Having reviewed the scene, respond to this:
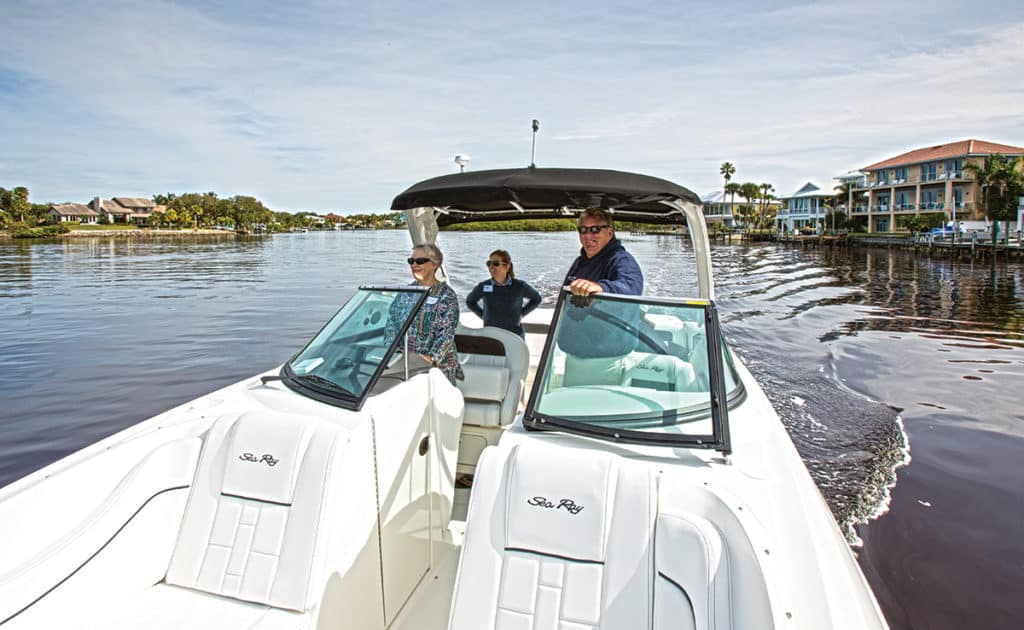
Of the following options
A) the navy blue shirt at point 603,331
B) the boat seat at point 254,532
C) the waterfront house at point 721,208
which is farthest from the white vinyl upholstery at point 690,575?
the waterfront house at point 721,208

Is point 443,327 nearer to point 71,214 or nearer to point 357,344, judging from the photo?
point 357,344

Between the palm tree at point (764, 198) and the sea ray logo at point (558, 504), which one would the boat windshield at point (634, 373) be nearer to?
the sea ray logo at point (558, 504)

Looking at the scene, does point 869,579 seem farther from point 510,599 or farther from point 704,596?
point 510,599

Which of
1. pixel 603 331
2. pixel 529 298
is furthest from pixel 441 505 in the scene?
pixel 529 298

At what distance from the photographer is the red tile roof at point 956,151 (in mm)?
54162

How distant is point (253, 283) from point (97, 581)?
21897 mm

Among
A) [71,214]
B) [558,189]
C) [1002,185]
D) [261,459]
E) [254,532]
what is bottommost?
[254,532]

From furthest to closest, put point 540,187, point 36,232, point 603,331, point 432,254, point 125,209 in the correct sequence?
point 125,209 → point 36,232 → point 432,254 → point 540,187 → point 603,331

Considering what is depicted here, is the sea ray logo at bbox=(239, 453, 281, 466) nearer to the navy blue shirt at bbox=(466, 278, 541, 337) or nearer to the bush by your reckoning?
the navy blue shirt at bbox=(466, 278, 541, 337)

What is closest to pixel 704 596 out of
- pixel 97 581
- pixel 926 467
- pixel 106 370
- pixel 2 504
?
pixel 97 581

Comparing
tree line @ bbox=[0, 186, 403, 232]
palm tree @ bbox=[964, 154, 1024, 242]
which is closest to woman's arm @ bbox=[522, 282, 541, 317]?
palm tree @ bbox=[964, 154, 1024, 242]

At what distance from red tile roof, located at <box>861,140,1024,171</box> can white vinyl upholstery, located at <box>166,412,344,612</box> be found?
219 feet

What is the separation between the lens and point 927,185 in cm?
5769

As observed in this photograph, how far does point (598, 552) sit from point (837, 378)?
27.7ft
